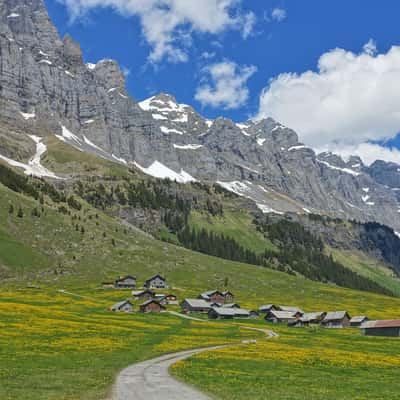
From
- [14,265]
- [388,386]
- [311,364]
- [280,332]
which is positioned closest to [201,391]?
Answer: [388,386]

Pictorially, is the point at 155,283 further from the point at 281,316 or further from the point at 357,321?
the point at 357,321

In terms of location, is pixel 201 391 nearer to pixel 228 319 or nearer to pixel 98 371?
pixel 98 371

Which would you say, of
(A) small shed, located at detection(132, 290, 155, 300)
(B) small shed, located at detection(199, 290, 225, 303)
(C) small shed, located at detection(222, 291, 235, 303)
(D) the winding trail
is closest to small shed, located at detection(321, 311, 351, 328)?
(B) small shed, located at detection(199, 290, 225, 303)

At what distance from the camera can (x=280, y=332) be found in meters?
106

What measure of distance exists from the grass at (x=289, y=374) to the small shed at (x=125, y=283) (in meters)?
118

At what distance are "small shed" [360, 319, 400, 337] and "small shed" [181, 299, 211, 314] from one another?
151 ft

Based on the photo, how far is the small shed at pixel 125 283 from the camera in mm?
177250

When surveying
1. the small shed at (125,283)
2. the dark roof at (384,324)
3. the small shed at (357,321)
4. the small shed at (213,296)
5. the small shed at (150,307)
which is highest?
the small shed at (125,283)

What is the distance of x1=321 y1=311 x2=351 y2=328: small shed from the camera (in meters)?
134

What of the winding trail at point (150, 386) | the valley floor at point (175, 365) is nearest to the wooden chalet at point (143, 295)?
the valley floor at point (175, 365)

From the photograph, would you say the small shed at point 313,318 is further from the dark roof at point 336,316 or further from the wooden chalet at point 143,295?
the wooden chalet at point 143,295

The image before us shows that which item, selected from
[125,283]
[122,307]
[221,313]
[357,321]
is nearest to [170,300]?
[125,283]

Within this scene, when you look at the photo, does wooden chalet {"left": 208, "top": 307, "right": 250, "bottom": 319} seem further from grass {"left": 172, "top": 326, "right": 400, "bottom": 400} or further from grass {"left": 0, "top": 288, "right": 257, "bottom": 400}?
grass {"left": 172, "top": 326, "right": 400, "bottom": 400}

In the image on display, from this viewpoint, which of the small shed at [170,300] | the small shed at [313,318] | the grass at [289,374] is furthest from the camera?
the small shed at [170,300]
